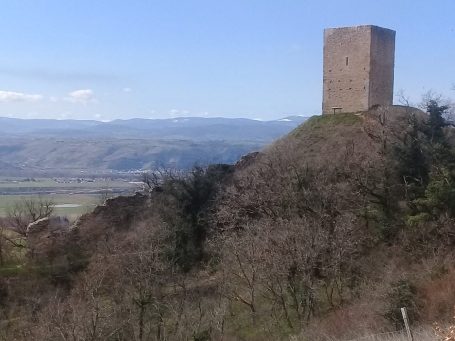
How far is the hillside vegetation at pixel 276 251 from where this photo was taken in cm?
1725

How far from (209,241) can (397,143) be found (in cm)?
910

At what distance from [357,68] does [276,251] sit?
1396 cm

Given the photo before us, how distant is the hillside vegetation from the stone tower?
2.99ft

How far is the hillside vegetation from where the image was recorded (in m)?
17.2

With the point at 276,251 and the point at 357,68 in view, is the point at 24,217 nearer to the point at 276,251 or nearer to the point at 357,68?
the point at 357,68

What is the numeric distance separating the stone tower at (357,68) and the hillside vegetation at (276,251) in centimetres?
91

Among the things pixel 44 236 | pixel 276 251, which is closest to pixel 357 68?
pixel 276 251

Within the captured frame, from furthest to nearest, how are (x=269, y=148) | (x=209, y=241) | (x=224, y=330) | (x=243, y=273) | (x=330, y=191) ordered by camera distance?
(x=269, y=148) < (x=209, y=241) < (x=330, y=191) < (x=243, y=273) < (x=224, y=330)

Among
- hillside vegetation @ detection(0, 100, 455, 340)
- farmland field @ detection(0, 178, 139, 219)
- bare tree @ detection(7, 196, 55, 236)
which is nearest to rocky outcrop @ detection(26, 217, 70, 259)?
hillside vegetation @ detection(0, 100, 455, 340)

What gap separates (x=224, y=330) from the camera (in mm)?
18875

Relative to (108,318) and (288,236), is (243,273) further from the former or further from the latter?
(108,318)

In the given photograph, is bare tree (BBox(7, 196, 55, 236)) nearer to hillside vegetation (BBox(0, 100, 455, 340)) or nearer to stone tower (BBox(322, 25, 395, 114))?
hillside vegetation (BBox(0, 100, 455, 340))

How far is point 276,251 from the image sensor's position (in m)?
18.6

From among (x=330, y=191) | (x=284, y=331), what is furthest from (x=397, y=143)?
(x=284, y=331)
